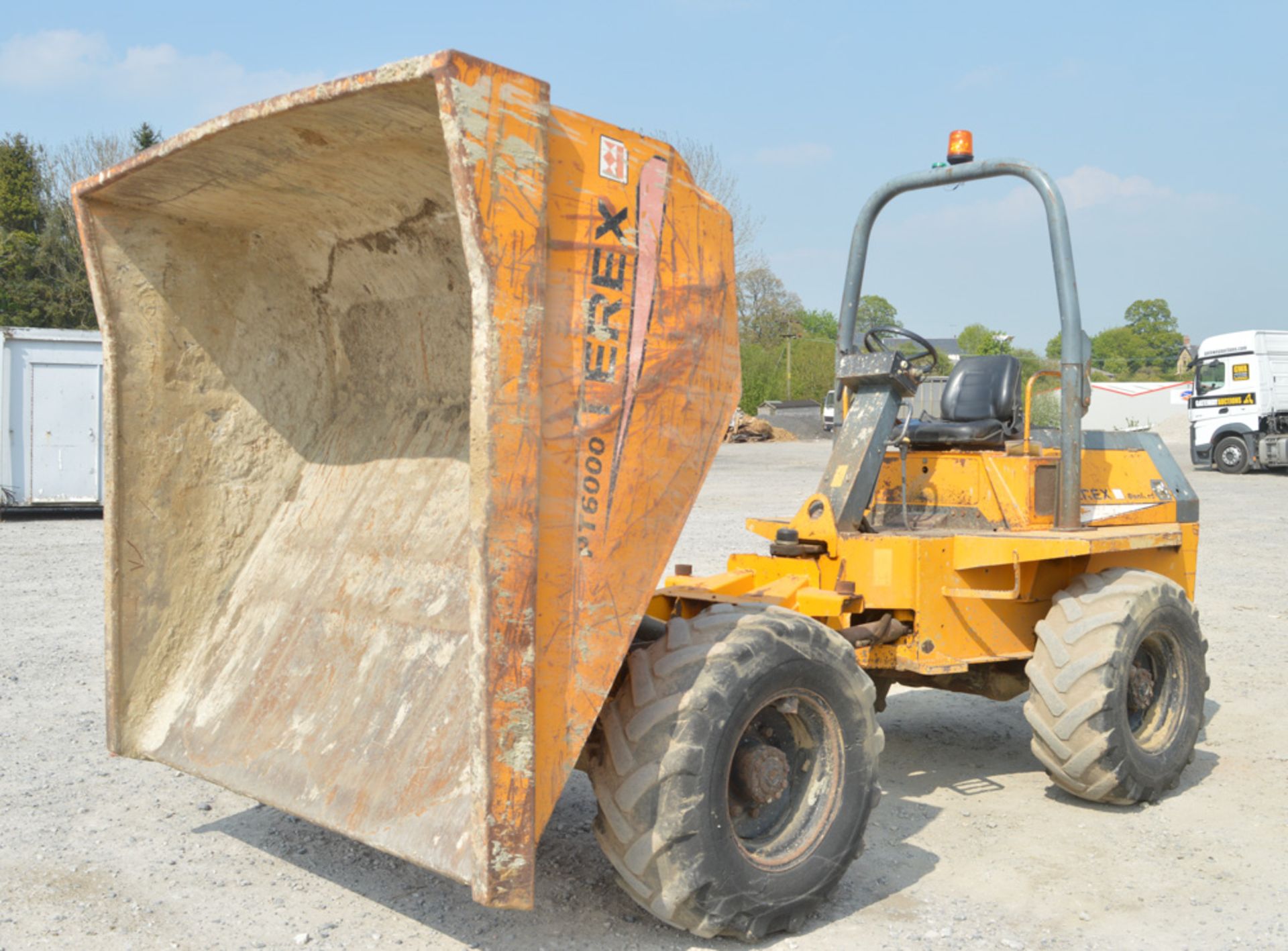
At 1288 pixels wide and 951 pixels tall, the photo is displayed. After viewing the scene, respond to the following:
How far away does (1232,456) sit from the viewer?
24828 mm

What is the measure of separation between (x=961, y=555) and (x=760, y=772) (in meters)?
1.73

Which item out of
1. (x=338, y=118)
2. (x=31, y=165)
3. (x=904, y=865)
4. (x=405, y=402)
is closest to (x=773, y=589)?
(x=904, y=865)

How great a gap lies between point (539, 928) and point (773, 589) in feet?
5.41

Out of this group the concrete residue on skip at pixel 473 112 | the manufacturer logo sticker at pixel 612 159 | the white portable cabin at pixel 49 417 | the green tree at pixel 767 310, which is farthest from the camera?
the green tree at pixel 767 310

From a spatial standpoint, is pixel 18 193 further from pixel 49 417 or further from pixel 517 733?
pixel 517 733

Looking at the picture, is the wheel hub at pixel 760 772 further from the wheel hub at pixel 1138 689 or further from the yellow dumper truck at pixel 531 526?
the wheel hub at pixel 1138 689

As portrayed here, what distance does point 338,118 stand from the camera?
3152 mm

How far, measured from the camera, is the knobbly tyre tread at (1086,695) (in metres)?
4.67

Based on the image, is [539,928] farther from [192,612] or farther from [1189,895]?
[1189,895]

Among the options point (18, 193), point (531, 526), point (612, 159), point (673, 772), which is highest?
point (18, 193)

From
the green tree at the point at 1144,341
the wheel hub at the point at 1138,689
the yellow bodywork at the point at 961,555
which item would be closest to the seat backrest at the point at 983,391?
the yellow bodywork at the point at 961,555

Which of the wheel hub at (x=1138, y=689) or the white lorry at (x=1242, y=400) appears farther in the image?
the white lorry at (x=1242, y=400)

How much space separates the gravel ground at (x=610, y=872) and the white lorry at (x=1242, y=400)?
1965cm

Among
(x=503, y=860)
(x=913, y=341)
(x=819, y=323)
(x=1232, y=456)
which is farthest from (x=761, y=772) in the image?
(x=819, y=323)
